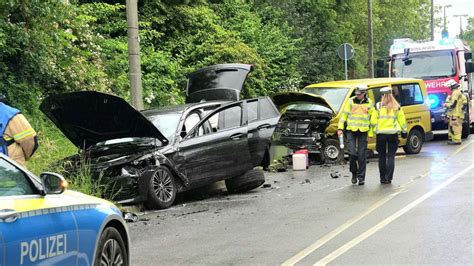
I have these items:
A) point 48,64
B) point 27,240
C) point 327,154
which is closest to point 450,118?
point 327,154

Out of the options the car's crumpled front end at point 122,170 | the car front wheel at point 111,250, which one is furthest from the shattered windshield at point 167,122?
the car front wheel at point 111,250

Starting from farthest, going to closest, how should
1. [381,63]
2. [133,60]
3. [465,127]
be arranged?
[381,63] < [465,127] < [133,60]

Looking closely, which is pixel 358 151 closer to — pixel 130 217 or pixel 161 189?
pixel 161 189

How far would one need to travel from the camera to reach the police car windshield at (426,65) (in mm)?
21578

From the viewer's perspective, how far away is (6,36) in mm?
11883

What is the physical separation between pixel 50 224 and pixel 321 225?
461cm

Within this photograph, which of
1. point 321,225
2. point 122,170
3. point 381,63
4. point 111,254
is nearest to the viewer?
point 111,254

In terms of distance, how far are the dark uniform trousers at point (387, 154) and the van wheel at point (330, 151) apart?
10.7 ft

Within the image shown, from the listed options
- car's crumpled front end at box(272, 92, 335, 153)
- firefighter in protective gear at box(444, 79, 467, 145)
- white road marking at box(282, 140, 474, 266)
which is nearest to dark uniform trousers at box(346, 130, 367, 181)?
white road marking at box(282, 140, 474, 266)

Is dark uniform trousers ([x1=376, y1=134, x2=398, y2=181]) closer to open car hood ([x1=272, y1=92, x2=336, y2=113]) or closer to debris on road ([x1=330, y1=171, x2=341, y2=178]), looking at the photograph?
debris on road ([x1=330, y1=171, x2=341, y2=178])

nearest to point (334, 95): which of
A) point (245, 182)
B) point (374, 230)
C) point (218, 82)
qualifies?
point (218, 82)

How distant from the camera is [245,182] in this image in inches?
456

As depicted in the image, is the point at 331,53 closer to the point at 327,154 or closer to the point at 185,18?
the point at 185,18

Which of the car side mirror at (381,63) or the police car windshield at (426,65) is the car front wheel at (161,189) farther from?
the police car windshield at (426,65)
